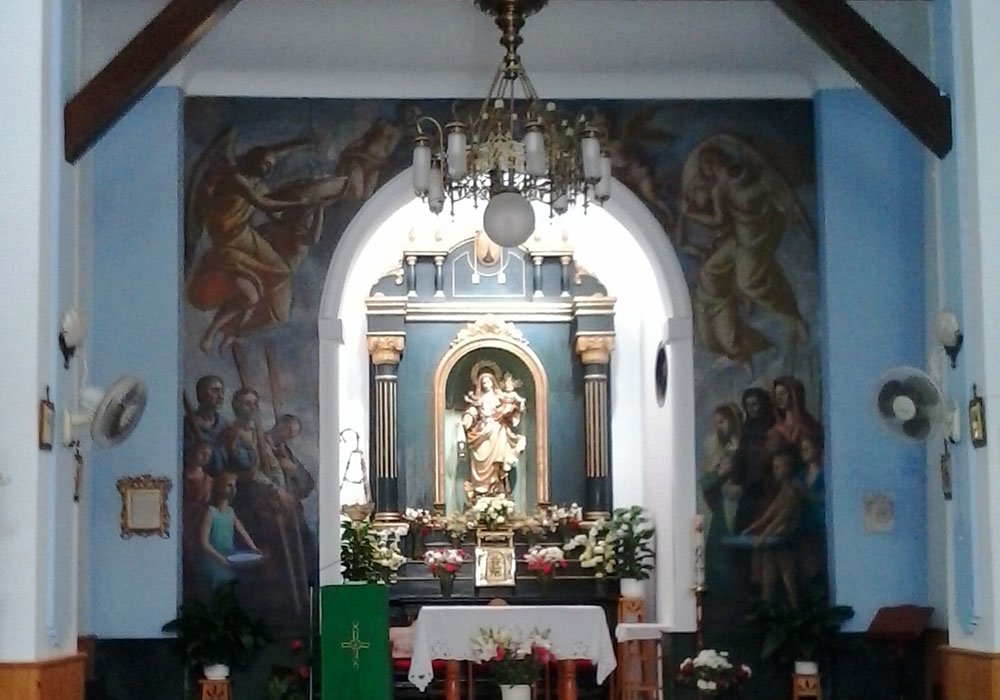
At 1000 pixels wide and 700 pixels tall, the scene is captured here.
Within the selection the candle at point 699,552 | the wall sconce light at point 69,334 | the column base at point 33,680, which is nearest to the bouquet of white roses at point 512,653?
the candle at point 699,552

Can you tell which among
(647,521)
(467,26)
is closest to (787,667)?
(647,521)

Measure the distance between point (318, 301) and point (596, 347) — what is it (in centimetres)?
423

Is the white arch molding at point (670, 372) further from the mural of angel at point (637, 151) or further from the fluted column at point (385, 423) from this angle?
the fluted column at point (385, 423)

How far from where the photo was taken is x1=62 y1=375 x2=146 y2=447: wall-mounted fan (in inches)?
337

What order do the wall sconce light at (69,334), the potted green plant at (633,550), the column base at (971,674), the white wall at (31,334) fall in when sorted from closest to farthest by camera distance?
the white wall at (31,334), the column base at (971,674), the wall sconce light at (69,334), the potted green plant at (633,550)

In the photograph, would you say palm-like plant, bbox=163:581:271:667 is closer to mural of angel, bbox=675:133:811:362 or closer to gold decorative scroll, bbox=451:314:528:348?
mural of angel, bbox=675:133:811:362

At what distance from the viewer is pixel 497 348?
15805mm

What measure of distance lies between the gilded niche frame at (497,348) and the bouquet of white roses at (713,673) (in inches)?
183

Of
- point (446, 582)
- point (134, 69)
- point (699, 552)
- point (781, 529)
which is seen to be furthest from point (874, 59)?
point (446, 582)

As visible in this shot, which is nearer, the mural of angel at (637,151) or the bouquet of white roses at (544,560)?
the mural of angel at (637,151)

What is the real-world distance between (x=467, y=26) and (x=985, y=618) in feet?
17.6

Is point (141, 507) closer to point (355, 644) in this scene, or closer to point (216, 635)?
point (216, 635)

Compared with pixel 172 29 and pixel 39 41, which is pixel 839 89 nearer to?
pixel 172 29

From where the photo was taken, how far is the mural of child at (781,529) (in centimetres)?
1168
